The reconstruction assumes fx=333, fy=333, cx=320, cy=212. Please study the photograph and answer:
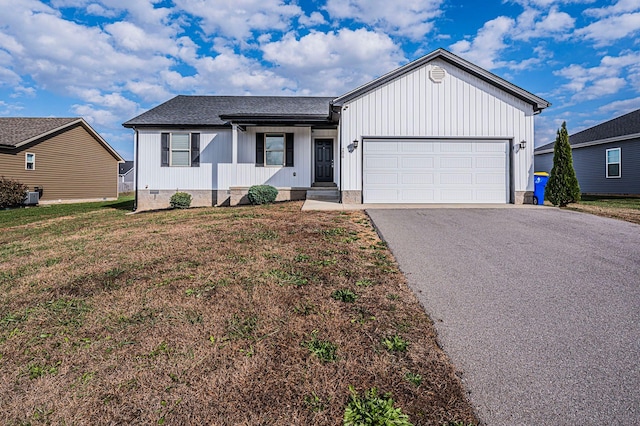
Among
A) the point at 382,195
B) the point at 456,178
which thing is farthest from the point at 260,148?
the point at 456,178

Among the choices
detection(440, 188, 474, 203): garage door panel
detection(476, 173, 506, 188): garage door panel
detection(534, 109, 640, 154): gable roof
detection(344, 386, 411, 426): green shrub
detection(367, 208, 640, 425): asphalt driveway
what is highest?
detection(534, 109, 640, 154): gable roof

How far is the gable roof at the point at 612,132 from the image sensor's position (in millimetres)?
16953

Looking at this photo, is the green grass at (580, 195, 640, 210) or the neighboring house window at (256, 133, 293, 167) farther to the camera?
the neighboring house window at (256, 133, 293, 167)

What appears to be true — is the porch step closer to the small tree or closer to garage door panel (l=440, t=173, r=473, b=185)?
garage door panel (l=440, t=173, r=473, b=185)

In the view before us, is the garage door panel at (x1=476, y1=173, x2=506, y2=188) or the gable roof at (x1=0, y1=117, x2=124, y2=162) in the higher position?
the gable roof at (x1=0, y1=117, x2=124, y2=162)

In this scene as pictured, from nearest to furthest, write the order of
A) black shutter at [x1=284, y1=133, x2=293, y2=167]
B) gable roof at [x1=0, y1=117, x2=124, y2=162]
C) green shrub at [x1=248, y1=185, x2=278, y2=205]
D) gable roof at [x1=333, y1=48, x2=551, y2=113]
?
gable roof at [x1=333, y1=48, x2=551, y2=113] → green shrub at [x1=248, y1=185, x2=278, y2=205] → black shutter at [x1=284, y1=133, x2=293, y2=167] → gable roof at [x1=0, y1=117, x2=124, y2=162]

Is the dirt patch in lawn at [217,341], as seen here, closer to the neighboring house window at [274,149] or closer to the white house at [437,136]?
the white house at [437,136]

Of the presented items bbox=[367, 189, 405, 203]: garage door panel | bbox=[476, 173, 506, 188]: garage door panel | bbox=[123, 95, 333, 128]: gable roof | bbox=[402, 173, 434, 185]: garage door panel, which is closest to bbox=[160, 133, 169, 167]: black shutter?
bbox=[123, 95, 333, 128]: gable roof

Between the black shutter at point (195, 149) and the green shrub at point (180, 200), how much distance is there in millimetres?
1448

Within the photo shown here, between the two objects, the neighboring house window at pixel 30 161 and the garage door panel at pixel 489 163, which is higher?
the neighboring house window at pixel 30 161

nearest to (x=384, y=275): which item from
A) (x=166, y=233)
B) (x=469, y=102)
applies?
(x=166, y=233)

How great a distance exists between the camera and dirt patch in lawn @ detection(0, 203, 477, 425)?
6.51 feet

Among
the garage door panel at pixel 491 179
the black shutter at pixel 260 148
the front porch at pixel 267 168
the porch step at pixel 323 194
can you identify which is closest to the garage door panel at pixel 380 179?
the porch step at pixel 323 194

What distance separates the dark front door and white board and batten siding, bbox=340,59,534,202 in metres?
3.05
